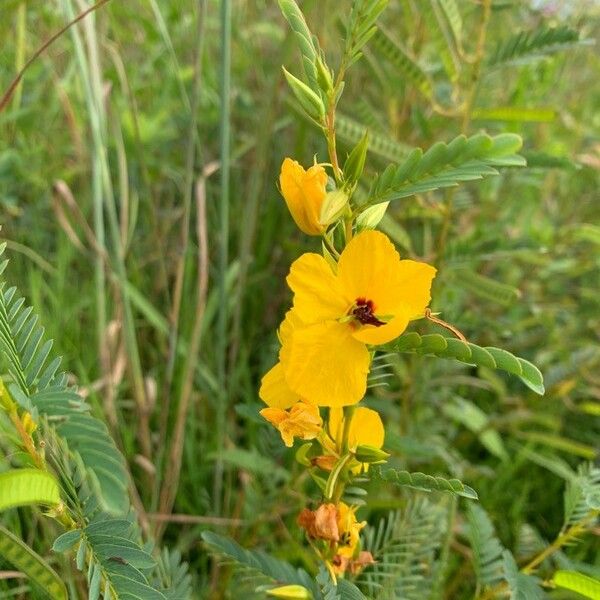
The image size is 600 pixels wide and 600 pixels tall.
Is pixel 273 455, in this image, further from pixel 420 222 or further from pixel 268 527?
pixel 420 222

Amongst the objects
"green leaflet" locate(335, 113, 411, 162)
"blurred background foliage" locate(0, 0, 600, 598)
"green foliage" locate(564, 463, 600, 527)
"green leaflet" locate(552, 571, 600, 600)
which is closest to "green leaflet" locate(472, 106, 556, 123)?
"blurred background foliage" locate(0, 0, 600, 598)

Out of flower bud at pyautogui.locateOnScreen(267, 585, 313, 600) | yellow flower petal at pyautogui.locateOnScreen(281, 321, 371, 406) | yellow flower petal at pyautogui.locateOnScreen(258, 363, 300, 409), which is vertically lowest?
flower bud at pyautogui.locateOnScreen(267, 585, 313, 600)

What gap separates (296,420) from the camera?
473mm

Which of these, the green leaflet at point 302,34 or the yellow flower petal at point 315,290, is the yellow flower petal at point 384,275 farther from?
the green leaflet at point 302,34

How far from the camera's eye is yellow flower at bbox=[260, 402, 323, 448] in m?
0.47

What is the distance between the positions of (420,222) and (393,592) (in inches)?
33.2

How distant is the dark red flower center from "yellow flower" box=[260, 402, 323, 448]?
0.23 ft

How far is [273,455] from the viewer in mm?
829

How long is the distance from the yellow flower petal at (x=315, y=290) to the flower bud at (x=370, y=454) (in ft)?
0.32

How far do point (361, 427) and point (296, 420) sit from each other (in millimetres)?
73

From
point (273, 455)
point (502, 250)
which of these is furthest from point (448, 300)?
point (273, 455)

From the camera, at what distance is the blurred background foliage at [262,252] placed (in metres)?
0.88

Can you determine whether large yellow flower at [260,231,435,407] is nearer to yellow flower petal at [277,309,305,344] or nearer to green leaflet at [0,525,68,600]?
yellow flower petal at [277,309,305,344]

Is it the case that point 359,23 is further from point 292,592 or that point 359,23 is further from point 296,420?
point 292,592
